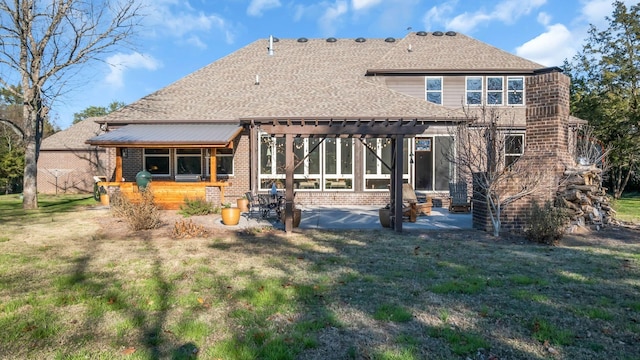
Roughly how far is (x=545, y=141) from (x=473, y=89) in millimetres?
9429

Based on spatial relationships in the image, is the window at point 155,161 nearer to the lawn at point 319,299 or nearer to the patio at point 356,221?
the patio at point 356,221

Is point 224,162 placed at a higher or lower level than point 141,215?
higher

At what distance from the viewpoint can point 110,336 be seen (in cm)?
384

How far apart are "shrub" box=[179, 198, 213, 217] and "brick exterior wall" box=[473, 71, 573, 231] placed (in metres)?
9.07

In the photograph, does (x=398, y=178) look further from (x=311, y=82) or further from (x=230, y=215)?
(x=311, y=82)

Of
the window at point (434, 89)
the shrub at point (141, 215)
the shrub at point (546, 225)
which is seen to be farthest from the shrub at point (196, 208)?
the window at point (434, 89)

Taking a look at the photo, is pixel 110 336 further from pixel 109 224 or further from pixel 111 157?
pixel 111 157

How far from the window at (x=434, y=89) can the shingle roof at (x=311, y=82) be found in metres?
0.66

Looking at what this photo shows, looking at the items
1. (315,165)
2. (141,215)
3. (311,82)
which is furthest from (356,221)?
(311,82)

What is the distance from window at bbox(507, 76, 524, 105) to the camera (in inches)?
725

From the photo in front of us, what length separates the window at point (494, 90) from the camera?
18.4 m

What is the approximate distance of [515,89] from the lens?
60.3 ft

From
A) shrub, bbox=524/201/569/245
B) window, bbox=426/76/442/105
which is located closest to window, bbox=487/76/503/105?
window, bbox=426/76/442/105

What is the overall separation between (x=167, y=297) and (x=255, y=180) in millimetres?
11870
